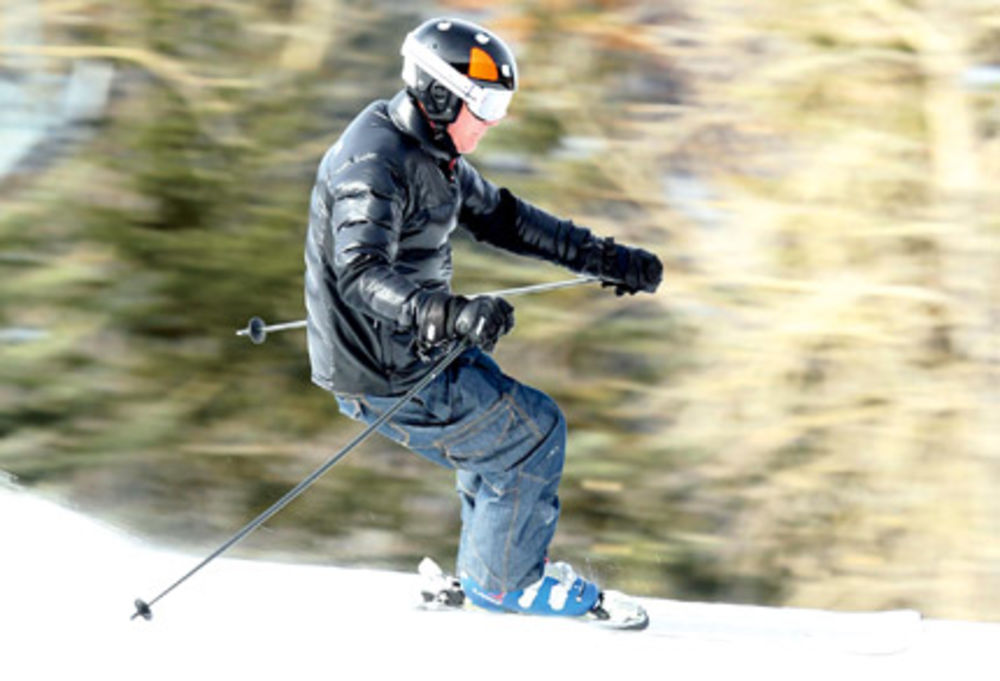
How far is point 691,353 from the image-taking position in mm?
4605

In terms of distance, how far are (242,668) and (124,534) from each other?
686 millimetres

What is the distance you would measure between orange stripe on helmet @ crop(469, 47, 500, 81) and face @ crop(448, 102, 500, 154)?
6 cm

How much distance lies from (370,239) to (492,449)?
→ 55cm

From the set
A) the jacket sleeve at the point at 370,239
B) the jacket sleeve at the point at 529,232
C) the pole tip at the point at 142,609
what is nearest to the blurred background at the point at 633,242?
the jacket sleeve at the point at 529,232

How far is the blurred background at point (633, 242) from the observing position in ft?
14.8

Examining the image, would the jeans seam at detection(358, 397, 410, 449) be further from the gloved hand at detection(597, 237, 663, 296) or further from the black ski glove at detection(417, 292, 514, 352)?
the gloved hand at detection(597, 237, 663, 296)

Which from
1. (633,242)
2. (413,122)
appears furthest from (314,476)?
(633,242)

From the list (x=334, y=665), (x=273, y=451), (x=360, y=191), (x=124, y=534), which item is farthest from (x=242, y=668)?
(x=273, y=451)

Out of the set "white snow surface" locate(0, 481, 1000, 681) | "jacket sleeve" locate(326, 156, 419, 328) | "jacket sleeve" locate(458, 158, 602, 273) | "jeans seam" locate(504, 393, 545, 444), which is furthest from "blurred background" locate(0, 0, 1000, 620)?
"jacket sleeve" locate(326, 156, 419, 328)

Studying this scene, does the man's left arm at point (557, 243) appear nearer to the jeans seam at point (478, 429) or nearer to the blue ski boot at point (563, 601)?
the jeans seam at point (478, 429)

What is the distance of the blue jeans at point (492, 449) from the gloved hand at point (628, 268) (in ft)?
1.13

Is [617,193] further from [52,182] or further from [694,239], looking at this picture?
[52,182]

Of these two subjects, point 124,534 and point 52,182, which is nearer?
point 124,534

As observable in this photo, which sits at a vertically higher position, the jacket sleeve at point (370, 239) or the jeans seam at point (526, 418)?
the jacket sleeve at point (370, 239)
